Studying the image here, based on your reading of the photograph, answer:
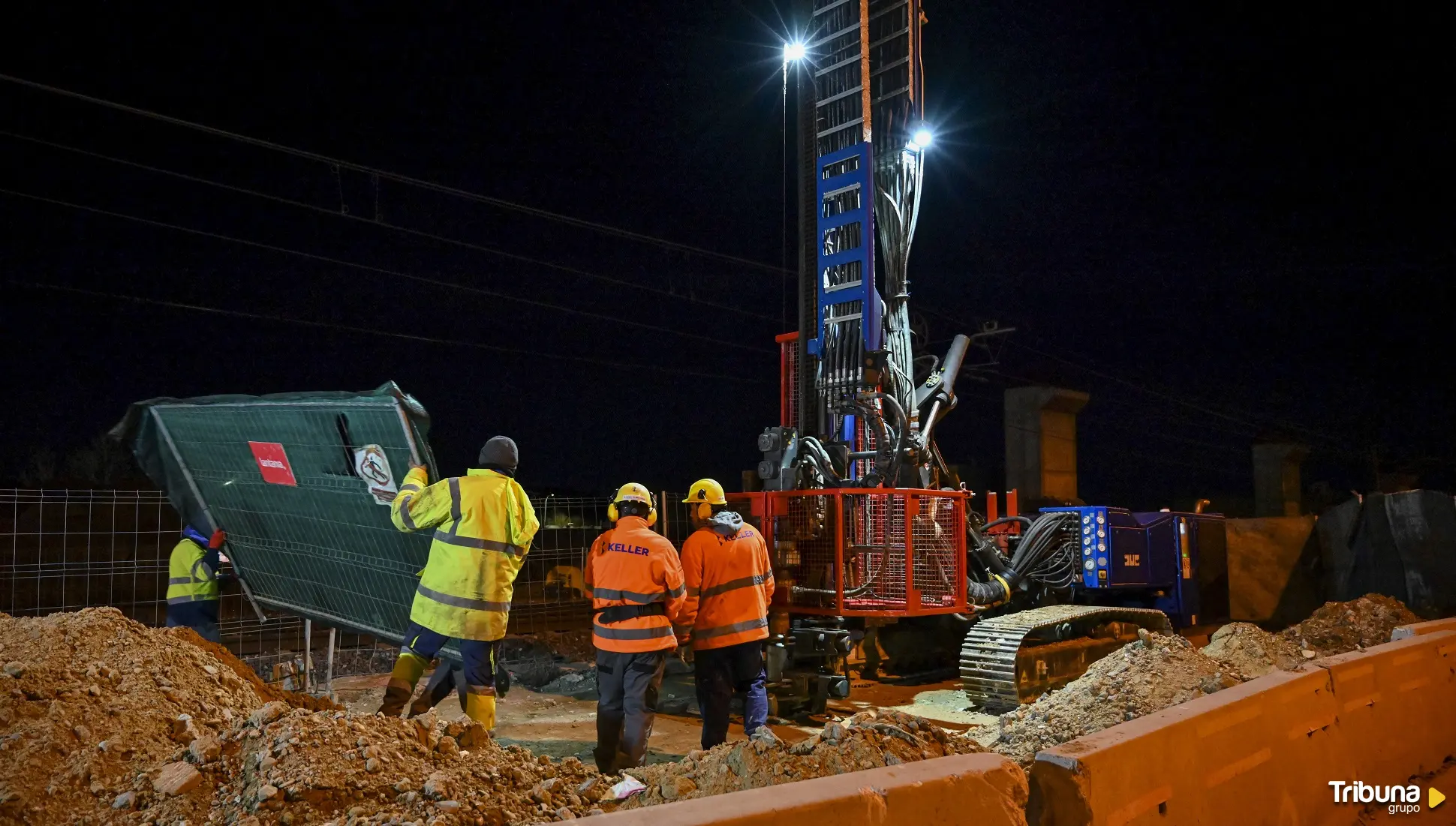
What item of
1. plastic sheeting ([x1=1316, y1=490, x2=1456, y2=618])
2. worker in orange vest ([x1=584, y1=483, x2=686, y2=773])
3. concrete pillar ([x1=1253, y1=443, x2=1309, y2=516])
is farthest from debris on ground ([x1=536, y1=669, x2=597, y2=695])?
concrete pillar ([x1=1253, y1=443, x2=1309, y2=516])

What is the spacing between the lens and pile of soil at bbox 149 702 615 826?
277 cm

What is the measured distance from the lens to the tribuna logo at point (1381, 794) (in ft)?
17.7

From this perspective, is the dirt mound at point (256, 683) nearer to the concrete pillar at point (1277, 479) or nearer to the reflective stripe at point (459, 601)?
the reflective stripe at point (459, 601)

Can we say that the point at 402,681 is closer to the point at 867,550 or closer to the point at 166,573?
the point at 867,550

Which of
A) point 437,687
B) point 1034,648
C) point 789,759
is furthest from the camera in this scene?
point 1034,648

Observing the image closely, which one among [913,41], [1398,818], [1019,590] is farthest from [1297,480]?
[1398,818]

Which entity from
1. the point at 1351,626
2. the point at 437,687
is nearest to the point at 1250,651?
the point at 1351,626

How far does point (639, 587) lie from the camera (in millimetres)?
5867

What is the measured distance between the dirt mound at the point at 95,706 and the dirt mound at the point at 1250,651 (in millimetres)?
7303

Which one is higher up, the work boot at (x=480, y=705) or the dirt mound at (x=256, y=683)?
the dirt mound at (x=256, y=683)

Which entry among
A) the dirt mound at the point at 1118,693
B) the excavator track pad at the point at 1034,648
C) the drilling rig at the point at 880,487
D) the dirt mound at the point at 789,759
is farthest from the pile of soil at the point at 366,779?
the excavator track pad at the point at 1034,648

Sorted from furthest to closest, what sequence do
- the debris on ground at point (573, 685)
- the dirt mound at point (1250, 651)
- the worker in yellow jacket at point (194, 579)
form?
the debris on ground at point (573, 685) → the dirt mound at point (1250, 651) → the worker in yellow jacket at point (194, 579)

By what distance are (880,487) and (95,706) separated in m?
6.79

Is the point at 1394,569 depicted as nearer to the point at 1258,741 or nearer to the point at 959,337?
the point at 959,337
